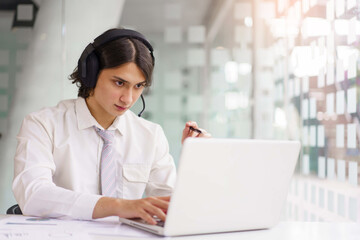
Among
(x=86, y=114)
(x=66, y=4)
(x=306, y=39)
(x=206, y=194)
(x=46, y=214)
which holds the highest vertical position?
(x=66, y=4)

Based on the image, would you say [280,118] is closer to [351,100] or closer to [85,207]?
[351,100]

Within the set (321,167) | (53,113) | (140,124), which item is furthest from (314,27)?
(53,113)

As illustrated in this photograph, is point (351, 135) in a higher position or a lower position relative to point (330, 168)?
higher

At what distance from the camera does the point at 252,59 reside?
13.7 feet

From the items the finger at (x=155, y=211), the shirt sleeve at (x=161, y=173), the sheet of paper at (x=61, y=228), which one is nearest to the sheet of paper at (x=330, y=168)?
the shirt sleeve at (x=161, y=173)

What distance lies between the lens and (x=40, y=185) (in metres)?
1.58

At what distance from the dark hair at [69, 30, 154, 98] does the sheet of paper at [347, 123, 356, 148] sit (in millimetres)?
2124

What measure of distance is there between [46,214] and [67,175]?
363 mm

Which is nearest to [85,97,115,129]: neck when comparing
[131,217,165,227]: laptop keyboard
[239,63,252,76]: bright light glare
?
[131,217,165,227]: laptop keyboard

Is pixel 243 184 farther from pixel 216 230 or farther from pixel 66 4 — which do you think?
pixel 66 4

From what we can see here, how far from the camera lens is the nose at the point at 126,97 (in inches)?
74.0

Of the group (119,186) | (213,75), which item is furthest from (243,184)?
(213,75)

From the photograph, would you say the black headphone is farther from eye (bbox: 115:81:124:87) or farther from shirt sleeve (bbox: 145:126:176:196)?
shirt sleeve (bbox: 145:126:176:196)

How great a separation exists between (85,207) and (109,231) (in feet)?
0.59
